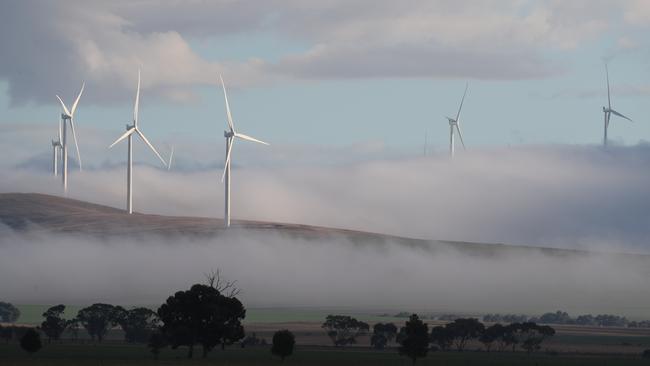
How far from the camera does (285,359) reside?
6304 inches

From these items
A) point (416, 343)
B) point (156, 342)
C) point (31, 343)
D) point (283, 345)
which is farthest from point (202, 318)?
point (416, 343)

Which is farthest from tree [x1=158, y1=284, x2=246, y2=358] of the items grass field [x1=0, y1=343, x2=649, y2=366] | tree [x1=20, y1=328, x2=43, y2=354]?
tree [x1=20, y1=328, x2=43, y2=354]

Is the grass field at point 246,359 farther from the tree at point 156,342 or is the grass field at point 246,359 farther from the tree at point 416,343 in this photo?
the tree at point 156,342

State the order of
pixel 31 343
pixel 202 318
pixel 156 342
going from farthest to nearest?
1. pixel 156 342
2. pixel 202 318
3. pixel 31 343

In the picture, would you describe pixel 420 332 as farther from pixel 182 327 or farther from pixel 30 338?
pixel 30 338

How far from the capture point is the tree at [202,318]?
168 metres

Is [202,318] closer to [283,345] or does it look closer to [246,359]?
[283,345]

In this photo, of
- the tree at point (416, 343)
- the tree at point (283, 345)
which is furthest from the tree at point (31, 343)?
the tree at point (416, 343)

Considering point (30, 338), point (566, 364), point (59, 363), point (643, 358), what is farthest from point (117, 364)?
point (643, 358)

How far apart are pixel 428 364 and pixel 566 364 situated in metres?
16.5

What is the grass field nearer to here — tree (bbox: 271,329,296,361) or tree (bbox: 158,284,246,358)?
tree (bbox: 271,329,296,361)

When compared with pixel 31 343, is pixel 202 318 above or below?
above

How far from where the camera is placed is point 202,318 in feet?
555

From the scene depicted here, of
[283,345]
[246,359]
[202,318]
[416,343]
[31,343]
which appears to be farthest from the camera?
[202,318]
